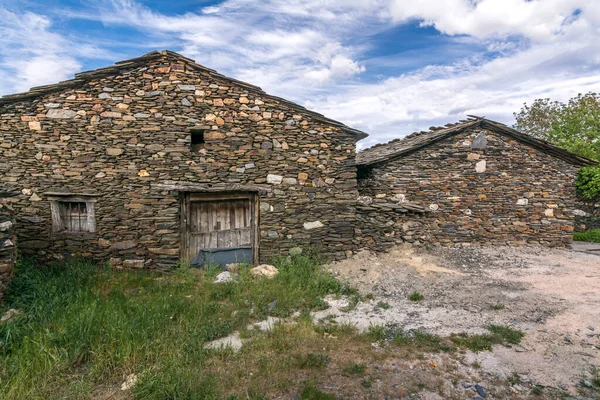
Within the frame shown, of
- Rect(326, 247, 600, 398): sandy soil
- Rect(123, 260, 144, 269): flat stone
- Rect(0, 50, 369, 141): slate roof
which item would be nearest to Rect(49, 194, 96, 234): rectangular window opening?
Rect(123, 260, 144, 269): flat stone

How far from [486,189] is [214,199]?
7933 millimetres

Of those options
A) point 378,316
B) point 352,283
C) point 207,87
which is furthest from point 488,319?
point 207,87

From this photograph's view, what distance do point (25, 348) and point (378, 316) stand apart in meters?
4.58

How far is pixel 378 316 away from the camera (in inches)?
185

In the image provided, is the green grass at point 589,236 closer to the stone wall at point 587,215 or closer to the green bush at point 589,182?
the stone wall at point 587,215

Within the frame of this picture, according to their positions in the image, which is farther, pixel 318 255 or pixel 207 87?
pixel 318 255

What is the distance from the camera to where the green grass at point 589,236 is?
406 inches

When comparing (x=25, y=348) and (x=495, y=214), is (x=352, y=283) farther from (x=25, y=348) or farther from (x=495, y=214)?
(x=495, y=214)

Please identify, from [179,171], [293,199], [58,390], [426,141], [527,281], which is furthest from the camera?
[426,141]

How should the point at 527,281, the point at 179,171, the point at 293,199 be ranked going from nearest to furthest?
the point at 527,281, the point at 179,171, the point at 293,199

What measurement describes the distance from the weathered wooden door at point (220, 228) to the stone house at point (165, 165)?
0.08 feet

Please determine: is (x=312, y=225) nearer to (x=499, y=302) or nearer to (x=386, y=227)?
(x=386, y=227)

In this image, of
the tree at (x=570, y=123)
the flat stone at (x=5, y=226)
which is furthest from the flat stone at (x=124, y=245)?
the tree at (x=570, y=123)

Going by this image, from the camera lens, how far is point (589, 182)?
1118 cm
